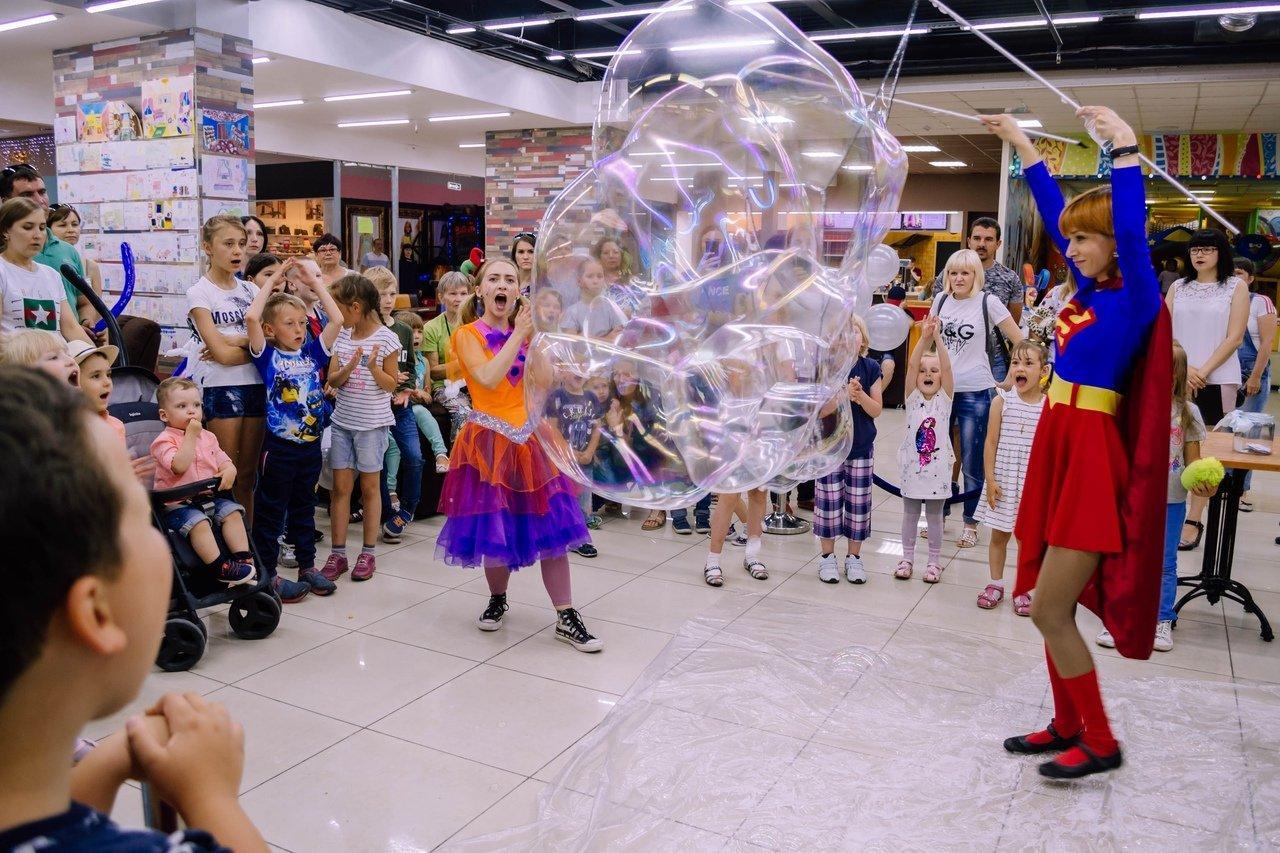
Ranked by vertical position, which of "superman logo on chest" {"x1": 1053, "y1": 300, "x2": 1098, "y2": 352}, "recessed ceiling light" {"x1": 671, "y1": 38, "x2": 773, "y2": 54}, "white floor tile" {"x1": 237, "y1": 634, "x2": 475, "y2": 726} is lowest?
"white floor tile" {"x1": 237, "y1": 634, "x2": 475, "y2": 726}

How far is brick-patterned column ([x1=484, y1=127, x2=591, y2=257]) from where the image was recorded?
478 inches

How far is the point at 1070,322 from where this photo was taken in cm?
256

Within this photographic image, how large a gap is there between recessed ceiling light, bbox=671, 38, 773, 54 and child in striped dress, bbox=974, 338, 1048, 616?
254 centimetres

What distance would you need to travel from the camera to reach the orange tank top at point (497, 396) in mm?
3457

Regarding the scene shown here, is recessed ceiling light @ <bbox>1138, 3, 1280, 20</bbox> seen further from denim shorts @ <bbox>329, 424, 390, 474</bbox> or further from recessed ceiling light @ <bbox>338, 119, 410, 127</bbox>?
recessed ceiling light @ <bbox>338, 119, 410, 127</bbox>

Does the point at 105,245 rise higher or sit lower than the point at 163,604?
higher

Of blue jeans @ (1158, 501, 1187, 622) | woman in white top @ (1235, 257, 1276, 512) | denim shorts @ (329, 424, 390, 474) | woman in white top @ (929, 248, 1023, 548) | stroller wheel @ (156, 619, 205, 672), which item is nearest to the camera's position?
stroller wheel @ (156, 619, 205, 672)

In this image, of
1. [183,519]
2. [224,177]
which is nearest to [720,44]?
[183,519]

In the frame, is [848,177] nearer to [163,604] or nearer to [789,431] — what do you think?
[789,431]

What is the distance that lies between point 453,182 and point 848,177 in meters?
13.6

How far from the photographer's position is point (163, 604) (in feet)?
2.42

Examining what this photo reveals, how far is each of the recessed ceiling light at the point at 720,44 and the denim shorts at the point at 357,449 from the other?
2.64 m

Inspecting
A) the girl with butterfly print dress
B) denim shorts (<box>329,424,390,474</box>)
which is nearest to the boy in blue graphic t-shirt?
denim shorts (<box>329,424,390,474</box>)

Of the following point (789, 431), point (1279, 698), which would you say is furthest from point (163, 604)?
point (1279, 698)
